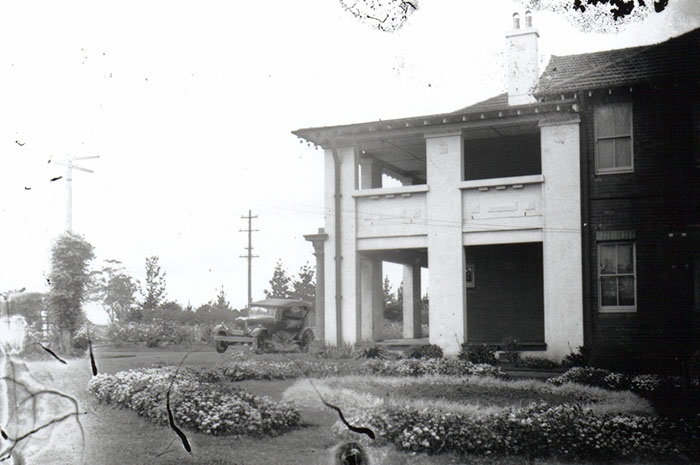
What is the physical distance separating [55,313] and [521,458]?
4.70m

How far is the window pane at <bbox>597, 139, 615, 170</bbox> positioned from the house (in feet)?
0.07

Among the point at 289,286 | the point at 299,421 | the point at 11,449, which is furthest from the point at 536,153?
the point at 11,449

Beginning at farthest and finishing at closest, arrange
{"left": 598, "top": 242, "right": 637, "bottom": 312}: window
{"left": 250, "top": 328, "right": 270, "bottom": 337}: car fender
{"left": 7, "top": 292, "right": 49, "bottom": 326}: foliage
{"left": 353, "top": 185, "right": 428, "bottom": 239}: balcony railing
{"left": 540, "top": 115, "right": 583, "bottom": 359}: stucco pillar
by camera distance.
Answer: {"left": 353, "top": 185, "right": 428, "bottom": 239}: balcony railing → {"left": 598, "top": 242, "right": 637, "bottom": 312}: window → {"left": 540, "top": 115, "right": 583, "bottom": 359}: stucco pillar → {"left": 250, "top": 328, "right": 270, "bottom": 337}: car fender → {"left": 7, "top": 292, "right": 49, "bottom": 326}: foliage

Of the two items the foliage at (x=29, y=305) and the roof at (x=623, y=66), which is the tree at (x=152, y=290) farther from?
the roof at (x=623, y=66)

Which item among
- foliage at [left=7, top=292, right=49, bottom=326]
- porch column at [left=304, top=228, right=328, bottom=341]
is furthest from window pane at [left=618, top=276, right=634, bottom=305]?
foliage at [left=7, top=292, right=49, bottom=326]

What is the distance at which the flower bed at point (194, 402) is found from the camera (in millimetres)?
6988

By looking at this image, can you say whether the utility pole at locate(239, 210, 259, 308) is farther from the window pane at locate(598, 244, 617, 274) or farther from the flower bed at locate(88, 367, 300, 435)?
the window pane at locate(598, 244, 617, 274)

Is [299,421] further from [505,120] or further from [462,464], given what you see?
[505,120]

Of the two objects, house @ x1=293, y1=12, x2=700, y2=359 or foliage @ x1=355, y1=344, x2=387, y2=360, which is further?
foliage @ x1=355, y1=344, x2=387, y2=360

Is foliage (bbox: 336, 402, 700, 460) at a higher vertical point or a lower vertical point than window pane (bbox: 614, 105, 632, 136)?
lower

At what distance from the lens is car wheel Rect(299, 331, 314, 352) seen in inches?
399

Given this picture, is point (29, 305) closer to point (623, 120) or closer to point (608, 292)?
point (608, 292)

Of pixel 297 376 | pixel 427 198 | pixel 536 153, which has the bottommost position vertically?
pixel 297 376

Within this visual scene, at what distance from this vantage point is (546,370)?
10.1m
